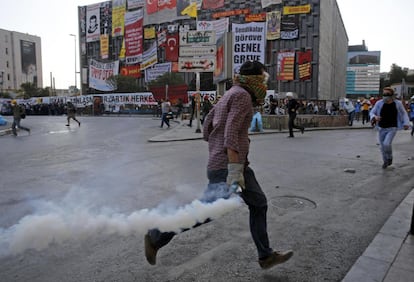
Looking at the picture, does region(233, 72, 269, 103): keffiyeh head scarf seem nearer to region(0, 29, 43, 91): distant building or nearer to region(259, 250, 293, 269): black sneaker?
region(259, 250, 293, 269): black sneaker

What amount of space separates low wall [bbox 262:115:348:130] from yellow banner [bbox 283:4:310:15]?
2509 centimetres

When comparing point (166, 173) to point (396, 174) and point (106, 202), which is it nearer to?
point (106, 202)

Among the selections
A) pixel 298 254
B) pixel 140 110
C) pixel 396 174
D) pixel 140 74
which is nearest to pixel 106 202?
pixel 298 254

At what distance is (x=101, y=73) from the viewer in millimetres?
56438

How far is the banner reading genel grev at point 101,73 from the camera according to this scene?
181 feet

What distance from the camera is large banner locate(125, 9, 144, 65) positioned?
5259 cm

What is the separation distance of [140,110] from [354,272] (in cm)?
3407

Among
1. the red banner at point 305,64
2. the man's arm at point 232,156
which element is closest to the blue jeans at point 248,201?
the man's arm at point 232,156

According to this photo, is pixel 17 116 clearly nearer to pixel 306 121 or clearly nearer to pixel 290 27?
pixel 306 121

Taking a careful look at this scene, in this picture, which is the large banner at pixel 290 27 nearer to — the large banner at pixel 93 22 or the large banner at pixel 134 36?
the large banner at pixel 134 36

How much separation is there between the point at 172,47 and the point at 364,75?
85237 mm

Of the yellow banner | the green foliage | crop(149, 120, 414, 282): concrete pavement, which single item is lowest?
crop(149, 120, 414, 282): concrete pavement

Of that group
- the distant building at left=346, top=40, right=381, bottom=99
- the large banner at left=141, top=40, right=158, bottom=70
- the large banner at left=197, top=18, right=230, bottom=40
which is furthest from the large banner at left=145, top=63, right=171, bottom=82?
the distant building at left=346, top=40, right=381, bottom=99

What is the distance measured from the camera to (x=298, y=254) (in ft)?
10.8
